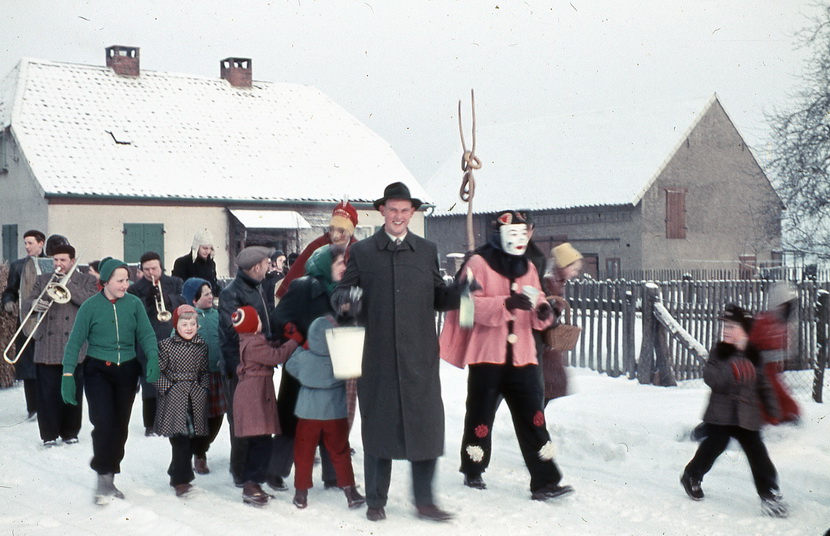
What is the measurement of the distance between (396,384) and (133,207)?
61.4 feet

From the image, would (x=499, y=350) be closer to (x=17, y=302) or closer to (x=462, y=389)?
(x=462, y=389)

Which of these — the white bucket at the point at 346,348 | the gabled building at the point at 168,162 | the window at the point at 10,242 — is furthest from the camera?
the window at the point at 10,242

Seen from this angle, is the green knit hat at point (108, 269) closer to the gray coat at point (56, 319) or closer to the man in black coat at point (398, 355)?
the man in black coat at point (398, 355)

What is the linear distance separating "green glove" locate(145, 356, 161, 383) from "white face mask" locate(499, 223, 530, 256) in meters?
2.37

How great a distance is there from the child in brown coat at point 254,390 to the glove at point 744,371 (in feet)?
8.64

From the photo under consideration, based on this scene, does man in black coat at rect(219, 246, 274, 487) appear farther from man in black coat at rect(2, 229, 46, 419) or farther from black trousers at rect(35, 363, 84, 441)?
man in black coat at rect(2, 229, 46, 419)

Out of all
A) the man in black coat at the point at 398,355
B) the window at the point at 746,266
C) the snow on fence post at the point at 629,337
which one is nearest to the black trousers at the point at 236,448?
the man in black coat at the point at 398,355

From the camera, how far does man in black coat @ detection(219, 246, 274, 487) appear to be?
6.07 meters

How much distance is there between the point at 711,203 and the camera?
31859 millimetres

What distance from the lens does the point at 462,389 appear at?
983cm

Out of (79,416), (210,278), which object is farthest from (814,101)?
(79,416)

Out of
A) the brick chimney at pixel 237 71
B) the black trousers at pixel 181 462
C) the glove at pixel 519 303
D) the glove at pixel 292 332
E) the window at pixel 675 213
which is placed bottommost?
the black trousers at pixel 181 462

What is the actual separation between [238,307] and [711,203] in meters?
28.3

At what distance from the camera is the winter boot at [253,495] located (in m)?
5.61
